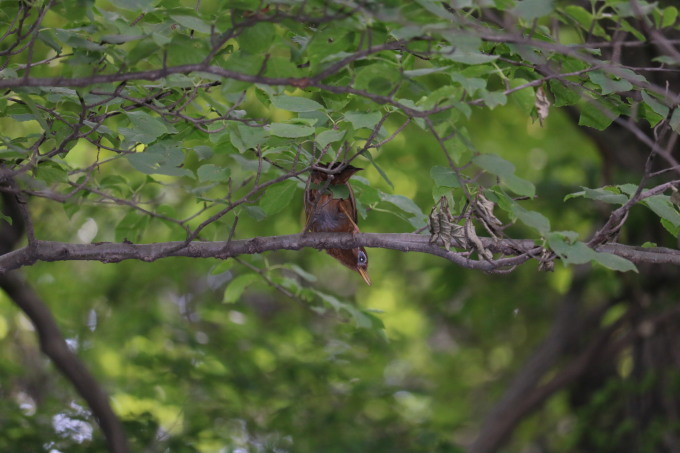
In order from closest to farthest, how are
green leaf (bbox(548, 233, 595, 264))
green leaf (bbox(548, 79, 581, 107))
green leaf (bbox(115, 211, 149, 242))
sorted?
1. green leaf (bbox(548, 233, 595, 264))
2. green leaf (bbox(548, 79, 581, 107))
3. green leaf (bbox(115, 211, 149, 242))

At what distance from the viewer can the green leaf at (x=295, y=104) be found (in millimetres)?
2156

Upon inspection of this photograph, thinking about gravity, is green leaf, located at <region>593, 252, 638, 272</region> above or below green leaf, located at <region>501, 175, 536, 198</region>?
below

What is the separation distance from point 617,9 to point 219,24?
0.93 m

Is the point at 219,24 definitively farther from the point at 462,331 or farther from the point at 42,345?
the point at 462,331

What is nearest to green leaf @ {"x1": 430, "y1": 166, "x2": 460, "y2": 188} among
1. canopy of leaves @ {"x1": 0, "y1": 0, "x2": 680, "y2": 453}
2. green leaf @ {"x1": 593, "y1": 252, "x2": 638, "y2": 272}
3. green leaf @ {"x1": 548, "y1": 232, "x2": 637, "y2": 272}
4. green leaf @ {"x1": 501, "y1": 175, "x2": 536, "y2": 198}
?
canopy of leaves @ {"x1": 0, "y1": 0, "x2": 680, "y2": 453}

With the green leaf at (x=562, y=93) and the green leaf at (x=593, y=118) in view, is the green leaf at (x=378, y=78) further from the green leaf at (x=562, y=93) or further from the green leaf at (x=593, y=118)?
the green leaf at (x=593, y=118)

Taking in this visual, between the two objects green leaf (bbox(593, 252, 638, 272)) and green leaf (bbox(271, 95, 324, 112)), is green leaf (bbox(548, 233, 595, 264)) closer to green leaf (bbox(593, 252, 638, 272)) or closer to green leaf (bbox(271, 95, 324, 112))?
green leaf (bbox(593, 252, 638, 272))

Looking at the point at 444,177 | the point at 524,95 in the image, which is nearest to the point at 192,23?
the point at 444,177

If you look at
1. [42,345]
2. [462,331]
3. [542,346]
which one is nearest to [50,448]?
[42,345]

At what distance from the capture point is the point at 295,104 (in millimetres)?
2164

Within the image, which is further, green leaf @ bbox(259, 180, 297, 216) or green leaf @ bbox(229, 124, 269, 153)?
green leaf @ bbox(259, 180, 297, 216)

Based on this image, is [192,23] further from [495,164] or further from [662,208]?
[662,208]

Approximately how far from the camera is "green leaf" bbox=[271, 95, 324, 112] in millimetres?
2156

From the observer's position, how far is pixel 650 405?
6.19m
